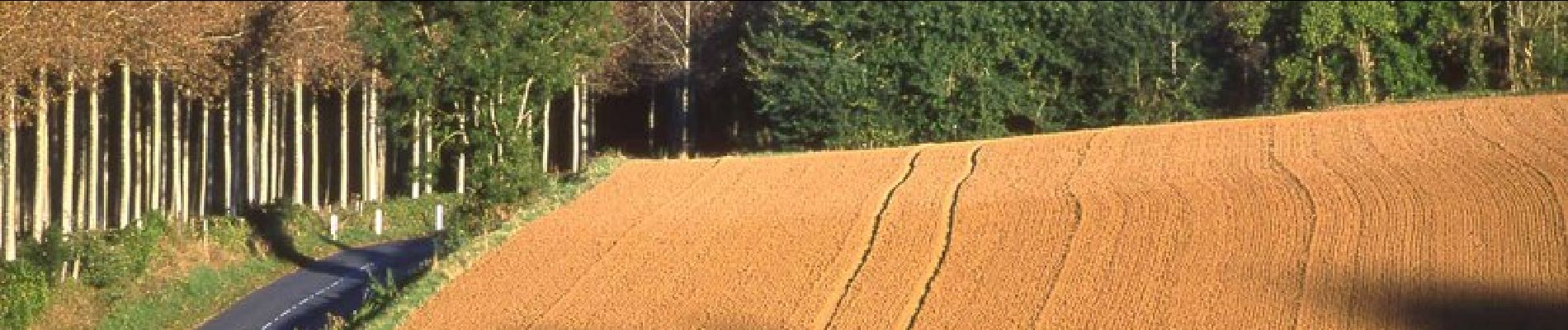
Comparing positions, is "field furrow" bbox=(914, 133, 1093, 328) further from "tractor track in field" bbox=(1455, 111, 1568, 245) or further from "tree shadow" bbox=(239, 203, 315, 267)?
"tree shadow" bbox=(239, 203, 315, 267)

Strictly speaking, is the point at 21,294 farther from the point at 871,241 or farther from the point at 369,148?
the point at 369,148

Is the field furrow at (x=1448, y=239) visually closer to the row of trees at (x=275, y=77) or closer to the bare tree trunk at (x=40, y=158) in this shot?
the row of trees at (x=275, y=77)

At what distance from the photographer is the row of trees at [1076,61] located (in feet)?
190

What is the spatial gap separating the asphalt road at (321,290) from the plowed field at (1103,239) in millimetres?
3897

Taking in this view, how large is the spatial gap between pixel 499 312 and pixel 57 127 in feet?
106

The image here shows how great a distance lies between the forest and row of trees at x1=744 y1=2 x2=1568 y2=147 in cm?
8

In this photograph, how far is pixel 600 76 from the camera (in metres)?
64.1

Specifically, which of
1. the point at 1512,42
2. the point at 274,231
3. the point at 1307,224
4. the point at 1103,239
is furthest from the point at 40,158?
the point at 1512,42

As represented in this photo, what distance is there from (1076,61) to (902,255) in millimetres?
34423

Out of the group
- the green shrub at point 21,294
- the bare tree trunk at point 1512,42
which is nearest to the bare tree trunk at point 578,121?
the bare tree trunk at point 1512,42

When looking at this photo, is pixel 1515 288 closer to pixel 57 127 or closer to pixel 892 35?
pixel 892 35

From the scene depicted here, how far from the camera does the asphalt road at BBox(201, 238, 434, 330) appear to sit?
36.0 metres

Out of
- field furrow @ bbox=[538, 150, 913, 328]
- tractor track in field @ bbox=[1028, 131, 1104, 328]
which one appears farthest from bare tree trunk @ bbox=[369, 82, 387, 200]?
tractor track in field @ bbox=[1028, 131, 1104, 328]

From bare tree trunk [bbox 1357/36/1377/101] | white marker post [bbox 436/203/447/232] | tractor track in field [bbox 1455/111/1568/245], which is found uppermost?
bare tree trunk [bbox 1357/36/1377/101]
